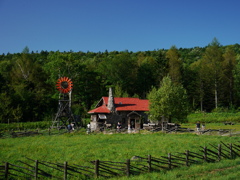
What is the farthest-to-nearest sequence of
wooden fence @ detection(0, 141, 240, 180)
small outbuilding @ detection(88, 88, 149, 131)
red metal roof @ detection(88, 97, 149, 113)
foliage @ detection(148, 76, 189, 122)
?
red metal roof @ detection(88, 97, 149, 113) → small outbuilding @ detection(88, 88, 149, 131) → foliage @ detection(148, 76, 189, 122) → wooden fence @ detection(0, 141, 240, 180)

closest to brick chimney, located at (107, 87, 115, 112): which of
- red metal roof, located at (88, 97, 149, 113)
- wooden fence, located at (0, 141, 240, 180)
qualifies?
red metal roof, located at (88, 97, 149, 113)

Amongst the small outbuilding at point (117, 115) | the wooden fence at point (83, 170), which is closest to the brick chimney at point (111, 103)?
the small outbuilding at point (117, 115)

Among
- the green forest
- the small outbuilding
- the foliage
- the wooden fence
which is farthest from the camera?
the green forest

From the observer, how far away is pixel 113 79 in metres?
72.5

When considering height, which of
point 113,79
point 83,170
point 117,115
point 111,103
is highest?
point 113,79

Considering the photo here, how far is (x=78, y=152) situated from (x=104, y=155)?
8.14ft

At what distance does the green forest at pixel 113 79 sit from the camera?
6062 centimetres

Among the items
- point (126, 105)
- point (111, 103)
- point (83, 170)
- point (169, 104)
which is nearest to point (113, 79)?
point (126, 105)

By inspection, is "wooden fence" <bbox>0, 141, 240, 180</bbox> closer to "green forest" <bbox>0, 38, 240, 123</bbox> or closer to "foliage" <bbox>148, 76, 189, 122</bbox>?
"foliage" <bbox>148, 76, 189, 122</bbox>

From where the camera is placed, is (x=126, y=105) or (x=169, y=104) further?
(x=126, y=105)

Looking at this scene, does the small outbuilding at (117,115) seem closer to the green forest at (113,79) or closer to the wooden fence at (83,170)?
the green forest at (113,79)

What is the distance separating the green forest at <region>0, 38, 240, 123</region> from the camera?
60.6 meters

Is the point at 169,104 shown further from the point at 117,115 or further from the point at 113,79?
the point at 113,79

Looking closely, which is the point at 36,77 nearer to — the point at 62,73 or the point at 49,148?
the point at 62,73
